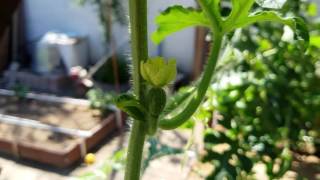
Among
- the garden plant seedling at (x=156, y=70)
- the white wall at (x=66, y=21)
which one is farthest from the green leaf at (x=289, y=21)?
the white wall at (x=66, y=21)

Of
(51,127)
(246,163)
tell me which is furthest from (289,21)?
(51,127)

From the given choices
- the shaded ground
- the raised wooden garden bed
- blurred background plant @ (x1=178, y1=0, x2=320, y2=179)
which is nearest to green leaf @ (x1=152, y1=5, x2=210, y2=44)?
blurred background plant @ (x1=178, y1=0, x2=320, y2=179)

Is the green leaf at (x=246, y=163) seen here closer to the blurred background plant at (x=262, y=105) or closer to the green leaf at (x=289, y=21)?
the blurred background plant at (x=262, y=105)

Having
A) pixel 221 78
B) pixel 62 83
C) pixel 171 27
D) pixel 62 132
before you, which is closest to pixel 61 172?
pixel 62 132

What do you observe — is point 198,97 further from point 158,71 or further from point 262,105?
point 262,105

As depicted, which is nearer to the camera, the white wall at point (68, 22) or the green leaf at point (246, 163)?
the green leaf at point (246, 163)
